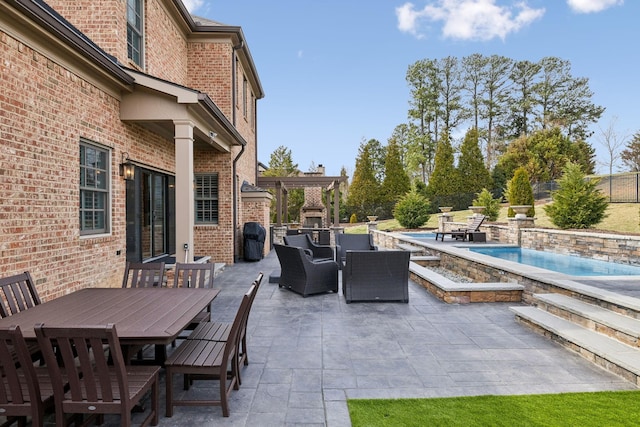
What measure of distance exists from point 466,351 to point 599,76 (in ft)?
111

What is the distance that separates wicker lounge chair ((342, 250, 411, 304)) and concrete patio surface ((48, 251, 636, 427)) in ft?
1.01

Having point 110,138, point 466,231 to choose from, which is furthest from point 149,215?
point 466,231

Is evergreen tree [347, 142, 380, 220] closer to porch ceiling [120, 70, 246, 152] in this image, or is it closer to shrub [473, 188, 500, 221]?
shrub [473, 188, 500, 221]

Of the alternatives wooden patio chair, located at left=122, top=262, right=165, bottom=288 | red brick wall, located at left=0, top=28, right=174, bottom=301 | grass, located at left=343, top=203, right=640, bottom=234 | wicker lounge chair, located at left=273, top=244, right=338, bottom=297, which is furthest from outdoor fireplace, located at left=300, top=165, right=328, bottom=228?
wooden patio chair, located at left=122, top=262, right=165, bottom=288

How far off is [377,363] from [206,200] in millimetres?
7424

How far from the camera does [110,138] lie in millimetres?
5586

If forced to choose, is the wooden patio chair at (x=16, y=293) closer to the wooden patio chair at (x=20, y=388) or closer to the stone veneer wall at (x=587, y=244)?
the wooden patio chair at (x=20, y=388)

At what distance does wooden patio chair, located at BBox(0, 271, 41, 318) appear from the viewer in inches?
116

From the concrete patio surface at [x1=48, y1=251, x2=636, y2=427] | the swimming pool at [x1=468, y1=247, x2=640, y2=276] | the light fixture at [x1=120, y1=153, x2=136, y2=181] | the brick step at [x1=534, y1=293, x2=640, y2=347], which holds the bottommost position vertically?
the concrete patio surface at [x1=48, y1=251, x2=636, y2=427]

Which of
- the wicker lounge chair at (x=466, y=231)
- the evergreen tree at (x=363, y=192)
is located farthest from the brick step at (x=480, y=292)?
the evergreen tree at (x=363, y=192)

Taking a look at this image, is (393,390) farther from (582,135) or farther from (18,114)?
(582,135)

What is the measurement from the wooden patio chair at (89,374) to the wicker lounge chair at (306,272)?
3.75 metres

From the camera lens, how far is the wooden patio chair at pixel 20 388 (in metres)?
1.96

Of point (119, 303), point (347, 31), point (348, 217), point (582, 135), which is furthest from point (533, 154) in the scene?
point (119, 303)
